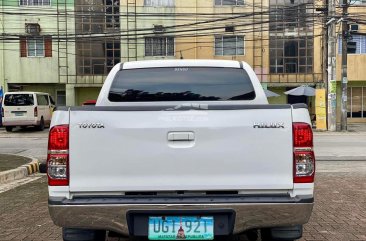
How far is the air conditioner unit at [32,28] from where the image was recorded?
32.7 meters

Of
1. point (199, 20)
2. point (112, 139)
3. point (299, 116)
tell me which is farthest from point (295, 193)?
point (199, 20)

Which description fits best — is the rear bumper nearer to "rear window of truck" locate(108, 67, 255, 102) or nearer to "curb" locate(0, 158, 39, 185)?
"rear window of truck" locate(108, 67, 255, 102)

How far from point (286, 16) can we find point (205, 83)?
2870 cm

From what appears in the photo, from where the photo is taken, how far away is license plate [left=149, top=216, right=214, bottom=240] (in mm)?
3705

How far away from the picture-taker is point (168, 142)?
3705 millimetres

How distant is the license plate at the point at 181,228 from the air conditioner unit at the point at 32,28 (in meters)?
31.3

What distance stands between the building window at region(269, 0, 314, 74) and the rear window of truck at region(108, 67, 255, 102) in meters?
28.0

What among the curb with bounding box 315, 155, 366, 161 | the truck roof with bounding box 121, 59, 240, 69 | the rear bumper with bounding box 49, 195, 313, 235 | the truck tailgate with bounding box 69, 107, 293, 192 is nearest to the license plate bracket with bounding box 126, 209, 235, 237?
the rear bumper with bounding box 49, 195, 313, 235

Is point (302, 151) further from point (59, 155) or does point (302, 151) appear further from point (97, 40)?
point (97, 40)

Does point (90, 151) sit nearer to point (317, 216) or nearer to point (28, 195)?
point (317, 216)

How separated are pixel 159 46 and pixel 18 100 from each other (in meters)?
11.7

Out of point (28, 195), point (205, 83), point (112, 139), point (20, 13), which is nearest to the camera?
point (112, 139)

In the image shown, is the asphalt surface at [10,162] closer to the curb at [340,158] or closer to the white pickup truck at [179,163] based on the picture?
the white pickup truck at [179,163]

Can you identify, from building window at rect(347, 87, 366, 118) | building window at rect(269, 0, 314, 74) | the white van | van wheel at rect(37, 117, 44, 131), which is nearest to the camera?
the white van
